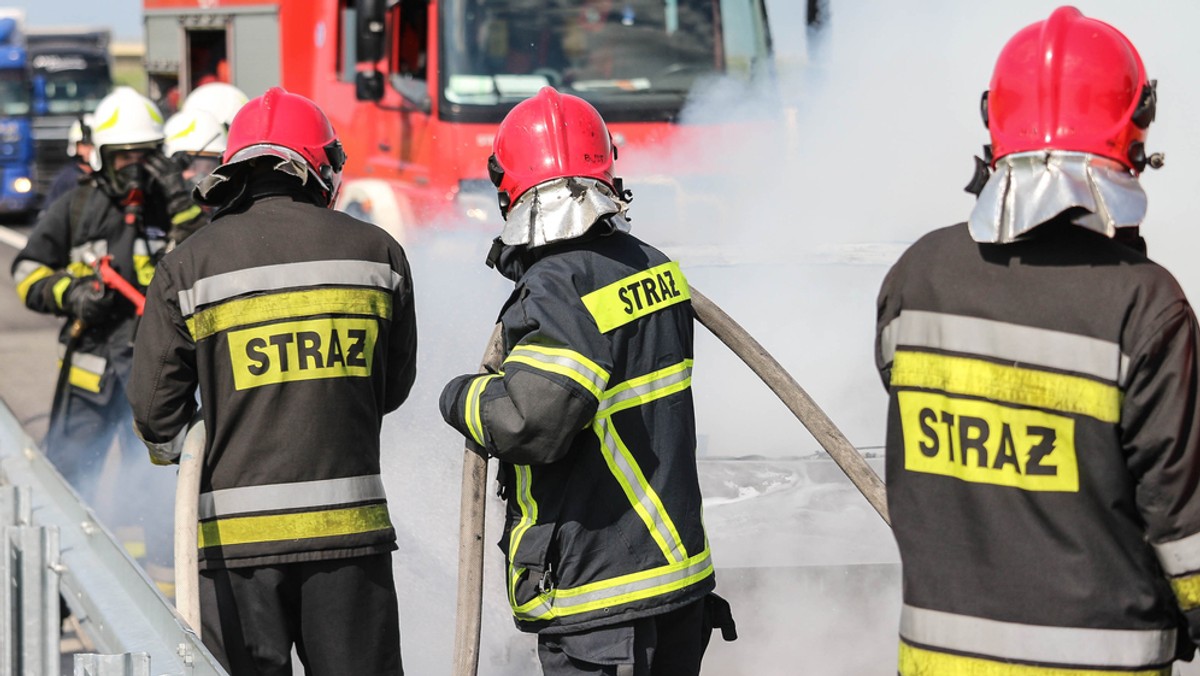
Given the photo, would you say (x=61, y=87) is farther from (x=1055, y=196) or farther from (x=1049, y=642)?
(x=1049, y=642)

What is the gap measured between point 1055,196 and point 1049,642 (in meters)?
0.68

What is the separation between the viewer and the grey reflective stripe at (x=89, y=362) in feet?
19.0

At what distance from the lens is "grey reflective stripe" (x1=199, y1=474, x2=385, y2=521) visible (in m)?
3.17

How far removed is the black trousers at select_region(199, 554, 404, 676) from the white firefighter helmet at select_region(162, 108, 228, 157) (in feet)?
11.7

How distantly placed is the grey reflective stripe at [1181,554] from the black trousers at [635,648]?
103 cm

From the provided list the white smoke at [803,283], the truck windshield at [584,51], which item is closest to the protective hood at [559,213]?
the white smoke at [803,283]

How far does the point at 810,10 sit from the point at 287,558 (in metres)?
4.93

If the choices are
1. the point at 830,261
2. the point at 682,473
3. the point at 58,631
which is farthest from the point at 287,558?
the point at 830,261

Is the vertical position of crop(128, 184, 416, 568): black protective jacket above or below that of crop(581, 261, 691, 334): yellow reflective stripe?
below

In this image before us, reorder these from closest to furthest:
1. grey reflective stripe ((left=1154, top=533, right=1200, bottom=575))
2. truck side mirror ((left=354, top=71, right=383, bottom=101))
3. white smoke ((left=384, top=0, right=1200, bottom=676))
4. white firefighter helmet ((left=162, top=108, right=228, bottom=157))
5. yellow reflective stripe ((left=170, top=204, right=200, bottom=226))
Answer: grey reflective stripe ((left=1154, top=533, right=1200, bottom=575)) → white smoke ((left=384, top=0, right=1200, bottom=676)) → yellow reflective stripe ((left=170, top=204, right=200, bottom=226)) → white firefighter helmet ((left=162, top=108, right=228, bottom=157)) → truck side mirror ((left=354, top=71, right=383, bottom=101))

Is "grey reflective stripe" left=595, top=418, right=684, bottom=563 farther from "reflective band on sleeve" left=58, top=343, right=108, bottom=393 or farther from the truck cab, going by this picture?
the truck cab

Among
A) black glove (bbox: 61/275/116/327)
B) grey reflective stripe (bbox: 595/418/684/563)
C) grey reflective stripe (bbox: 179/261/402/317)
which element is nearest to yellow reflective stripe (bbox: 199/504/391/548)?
grey reflective stripe (bbox: 179/261/402/317)

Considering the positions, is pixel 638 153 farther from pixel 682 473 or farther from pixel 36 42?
pixel 36 42

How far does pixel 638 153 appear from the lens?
24.0 feet
